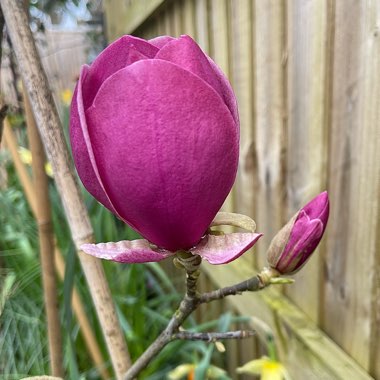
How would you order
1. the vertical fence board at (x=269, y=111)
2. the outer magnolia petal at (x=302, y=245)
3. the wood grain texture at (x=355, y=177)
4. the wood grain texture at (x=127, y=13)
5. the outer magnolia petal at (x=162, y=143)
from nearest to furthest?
the outer magnolia petal at (x=162, y=143) < the outer magnolia petal at (x=302, y=245) < the wood grain texture at (x=355, y=177) < the vertical fence board at (x=269, y=111) < the wood grain texture at (x=127, y=13)

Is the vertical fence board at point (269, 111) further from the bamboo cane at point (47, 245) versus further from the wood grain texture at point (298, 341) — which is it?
the bamboo cane at point (47, 245)

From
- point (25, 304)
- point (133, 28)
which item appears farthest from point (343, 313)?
point (133, 28)

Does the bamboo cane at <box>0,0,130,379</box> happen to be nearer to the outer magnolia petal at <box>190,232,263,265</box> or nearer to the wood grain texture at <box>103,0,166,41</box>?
the outer magnolia petal at <box>190,232,263,265</box>

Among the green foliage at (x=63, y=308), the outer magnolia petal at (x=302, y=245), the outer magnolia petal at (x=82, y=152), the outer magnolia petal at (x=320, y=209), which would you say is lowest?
the green foliage at (x=63, y=308)

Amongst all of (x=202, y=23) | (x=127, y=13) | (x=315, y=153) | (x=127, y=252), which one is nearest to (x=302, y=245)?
(x=127, y=252)

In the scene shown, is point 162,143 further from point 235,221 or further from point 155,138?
point 235,221

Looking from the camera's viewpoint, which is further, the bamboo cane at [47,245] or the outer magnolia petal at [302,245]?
the bamboo cane at [47,245]

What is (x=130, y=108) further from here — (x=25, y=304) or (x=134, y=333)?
(x=25, y=304)

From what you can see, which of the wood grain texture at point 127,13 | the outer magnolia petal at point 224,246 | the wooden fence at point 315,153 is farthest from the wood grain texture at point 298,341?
the wood grain texture at point 127,13
